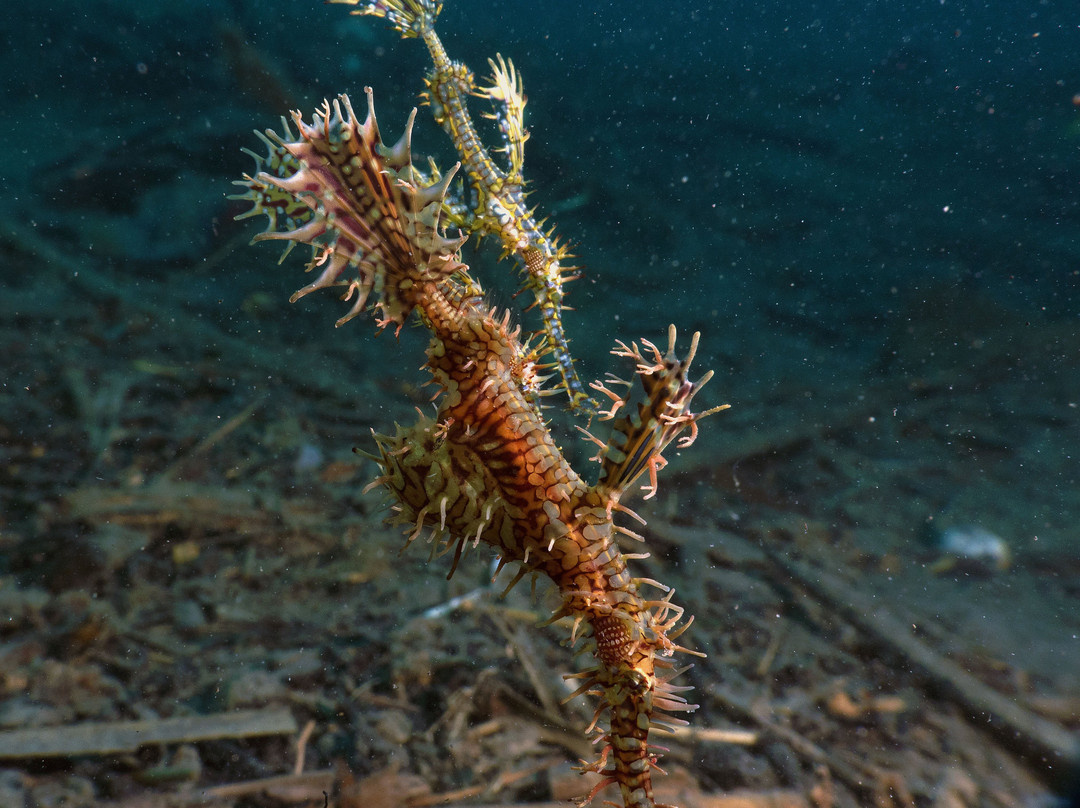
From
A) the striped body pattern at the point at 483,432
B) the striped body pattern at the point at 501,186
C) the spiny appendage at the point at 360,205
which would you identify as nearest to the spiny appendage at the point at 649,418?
the striped body pattern at the point at 483,432

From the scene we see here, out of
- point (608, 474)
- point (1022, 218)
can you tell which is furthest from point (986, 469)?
point (1022, 218)

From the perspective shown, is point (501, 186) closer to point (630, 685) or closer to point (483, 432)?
point (483, 432)

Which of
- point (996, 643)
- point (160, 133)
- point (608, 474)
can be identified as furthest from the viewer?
point (160, 133)

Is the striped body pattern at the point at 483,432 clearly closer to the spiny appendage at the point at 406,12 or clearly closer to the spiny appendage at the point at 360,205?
the spiny appendage at the point at 360,205

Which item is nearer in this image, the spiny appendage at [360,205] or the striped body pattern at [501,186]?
the spiny appendage at [360,205]

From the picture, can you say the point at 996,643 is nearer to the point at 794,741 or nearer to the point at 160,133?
the point at 794,741

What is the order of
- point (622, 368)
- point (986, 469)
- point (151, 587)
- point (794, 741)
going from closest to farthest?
point (794, 741) < point (151, 587) < point (986, 469) < point (622, 368)
